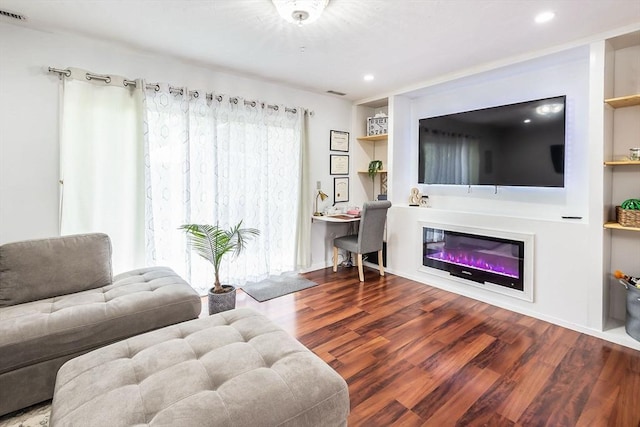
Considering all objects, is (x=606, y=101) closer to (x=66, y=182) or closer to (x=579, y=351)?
(x=579, y=351)

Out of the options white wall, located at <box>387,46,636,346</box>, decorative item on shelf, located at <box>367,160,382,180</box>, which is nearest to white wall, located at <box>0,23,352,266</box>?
decorative item on shelf, located at <box>367,160,382,180</box>

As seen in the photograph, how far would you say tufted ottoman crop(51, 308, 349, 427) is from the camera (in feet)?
3.51

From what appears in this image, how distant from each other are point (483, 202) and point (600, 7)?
200cm

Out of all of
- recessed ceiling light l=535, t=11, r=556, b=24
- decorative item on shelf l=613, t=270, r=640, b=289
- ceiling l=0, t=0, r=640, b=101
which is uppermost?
ceiling l=0, t=0, r=640, b=101

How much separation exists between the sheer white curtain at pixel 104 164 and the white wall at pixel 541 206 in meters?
3.00

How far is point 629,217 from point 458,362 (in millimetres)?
1760

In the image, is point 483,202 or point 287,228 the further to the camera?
point 287,228

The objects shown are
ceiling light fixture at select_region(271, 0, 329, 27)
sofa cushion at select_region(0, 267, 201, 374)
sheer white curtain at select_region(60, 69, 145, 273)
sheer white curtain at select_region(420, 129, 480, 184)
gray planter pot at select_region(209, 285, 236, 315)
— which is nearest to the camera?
sofa cushion at select_region(0, 267, 201, 374)

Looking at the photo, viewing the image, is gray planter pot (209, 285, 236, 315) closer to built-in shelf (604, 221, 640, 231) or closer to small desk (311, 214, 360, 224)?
small desk (311, 214, 360, 224)

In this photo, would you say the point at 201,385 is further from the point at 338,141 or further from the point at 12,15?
the point at 338,141

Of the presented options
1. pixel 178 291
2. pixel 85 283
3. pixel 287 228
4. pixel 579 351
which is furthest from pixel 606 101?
pixel 85 283

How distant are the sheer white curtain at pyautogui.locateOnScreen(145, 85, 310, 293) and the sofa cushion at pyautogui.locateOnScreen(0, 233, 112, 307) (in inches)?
24.5

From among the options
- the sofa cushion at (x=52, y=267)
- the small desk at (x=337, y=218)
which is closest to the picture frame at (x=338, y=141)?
the small desk at (x=337, y=218)

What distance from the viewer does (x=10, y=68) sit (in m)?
2.37
